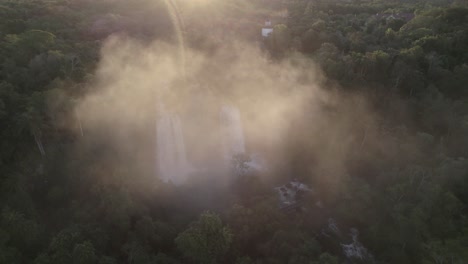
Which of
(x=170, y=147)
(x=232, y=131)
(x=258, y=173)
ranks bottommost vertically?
(x=258, y=173)

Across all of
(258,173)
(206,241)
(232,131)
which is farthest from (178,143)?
(206,241)

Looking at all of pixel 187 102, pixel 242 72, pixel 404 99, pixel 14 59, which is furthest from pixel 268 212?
pixel 14 59

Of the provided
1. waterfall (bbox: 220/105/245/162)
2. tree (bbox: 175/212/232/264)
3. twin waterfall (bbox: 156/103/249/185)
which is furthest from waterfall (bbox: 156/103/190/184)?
tree (bbox: 175/212/232/264)

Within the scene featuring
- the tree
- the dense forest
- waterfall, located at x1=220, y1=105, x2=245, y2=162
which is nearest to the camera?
the tree

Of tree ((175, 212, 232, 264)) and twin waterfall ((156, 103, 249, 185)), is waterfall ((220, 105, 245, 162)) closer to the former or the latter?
twin waterfall ((156, 103, 249, 185))

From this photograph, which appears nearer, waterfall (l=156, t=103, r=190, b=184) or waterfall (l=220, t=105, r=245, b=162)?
waterfall (l=156, t=103, r=190, b=184)

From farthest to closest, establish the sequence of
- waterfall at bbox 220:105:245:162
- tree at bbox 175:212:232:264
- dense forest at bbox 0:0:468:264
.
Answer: waterfall at bbox 220:105:245:162, dense forest at bbox 0:0:468:264, tree at bbox 175:212:232:264

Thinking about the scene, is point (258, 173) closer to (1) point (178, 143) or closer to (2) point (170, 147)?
(1) point (178, 143)
